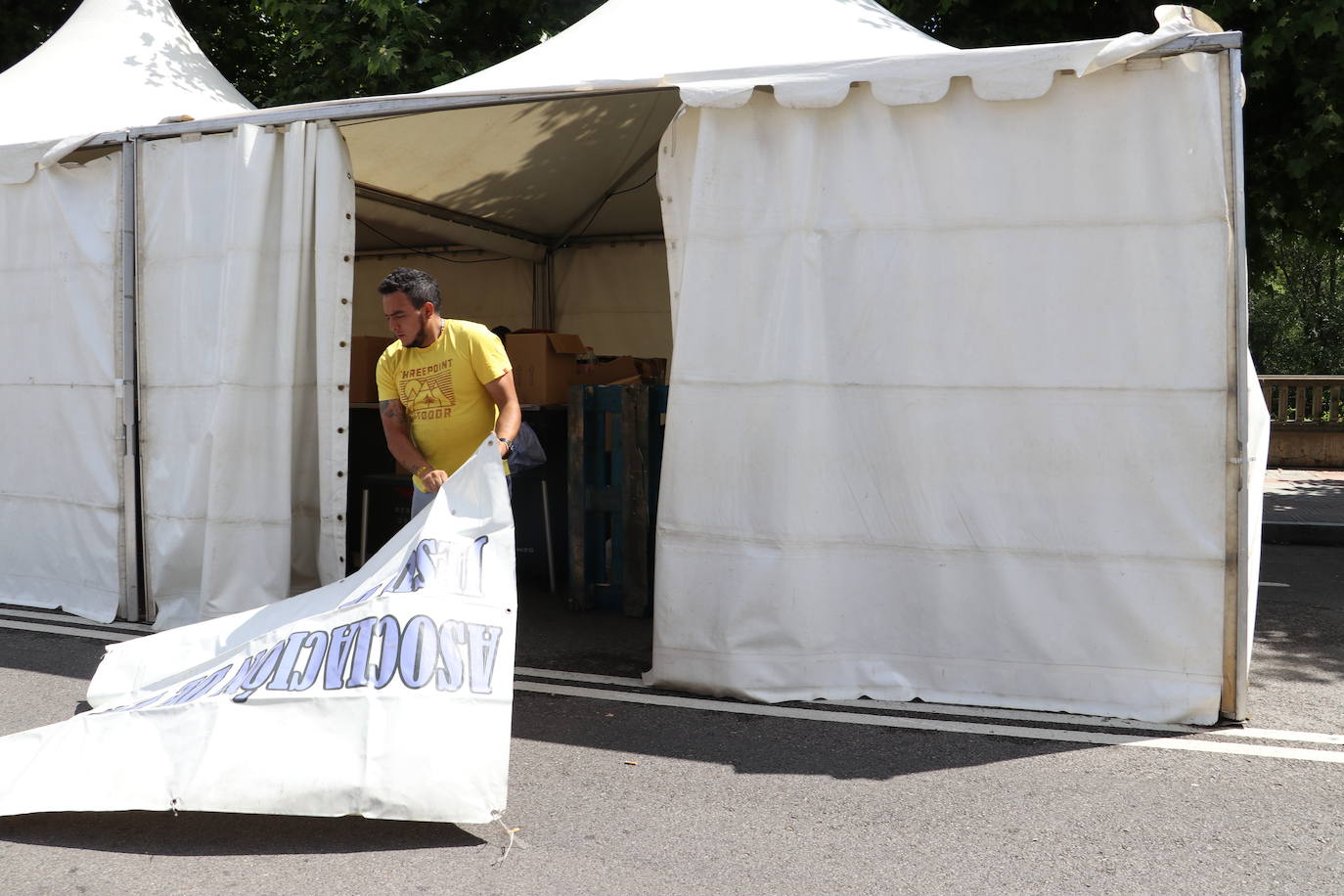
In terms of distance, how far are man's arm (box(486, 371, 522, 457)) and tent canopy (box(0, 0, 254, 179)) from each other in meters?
3.42

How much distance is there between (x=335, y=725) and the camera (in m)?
3.72

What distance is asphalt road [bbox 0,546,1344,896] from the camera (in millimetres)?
3320

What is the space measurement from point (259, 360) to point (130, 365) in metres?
0.94

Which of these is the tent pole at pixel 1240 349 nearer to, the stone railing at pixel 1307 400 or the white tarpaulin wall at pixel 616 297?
the white tarpaulin wall at pixel 616 297

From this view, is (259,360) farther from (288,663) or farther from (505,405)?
(288,663)

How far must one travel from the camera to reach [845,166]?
196 inches

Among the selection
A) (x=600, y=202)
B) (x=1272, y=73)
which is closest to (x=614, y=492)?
(x=600, y=202)

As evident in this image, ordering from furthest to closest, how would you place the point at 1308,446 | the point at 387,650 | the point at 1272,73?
1. the point at 1308,446
2. the point at 1272,73
3. the point at 387,650

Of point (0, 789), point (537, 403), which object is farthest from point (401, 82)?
point (0, 789)

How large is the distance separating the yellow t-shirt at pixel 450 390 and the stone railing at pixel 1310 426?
42.2 feet

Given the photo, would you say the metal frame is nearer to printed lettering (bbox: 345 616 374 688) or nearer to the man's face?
the man's face

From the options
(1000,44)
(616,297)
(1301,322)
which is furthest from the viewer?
(1301,322)

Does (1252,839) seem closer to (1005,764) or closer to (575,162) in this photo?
(1005,764)

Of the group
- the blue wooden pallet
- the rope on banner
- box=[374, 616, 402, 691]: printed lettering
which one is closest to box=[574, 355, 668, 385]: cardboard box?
the blue wooden pallet
